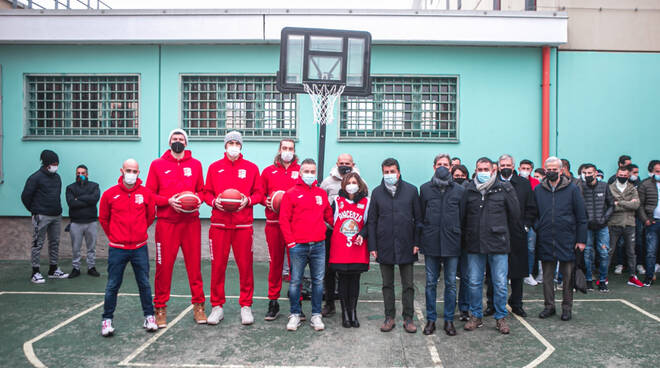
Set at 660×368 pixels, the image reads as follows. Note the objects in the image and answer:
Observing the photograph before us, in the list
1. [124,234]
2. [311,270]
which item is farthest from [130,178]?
[311,270]

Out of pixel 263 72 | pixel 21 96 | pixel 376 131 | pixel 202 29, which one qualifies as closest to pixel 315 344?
pixel 376 131

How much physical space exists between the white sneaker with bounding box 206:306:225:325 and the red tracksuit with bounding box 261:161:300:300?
0.63 m

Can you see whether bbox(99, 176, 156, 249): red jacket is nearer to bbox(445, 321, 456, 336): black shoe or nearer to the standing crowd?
the standing crowd

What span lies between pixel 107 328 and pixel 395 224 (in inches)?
137

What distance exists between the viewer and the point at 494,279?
5.09 m

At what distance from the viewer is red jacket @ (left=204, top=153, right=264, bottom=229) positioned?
204 inches

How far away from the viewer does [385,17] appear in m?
8.77

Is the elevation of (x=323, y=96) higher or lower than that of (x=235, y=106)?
lower

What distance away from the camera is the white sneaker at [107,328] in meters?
4.79

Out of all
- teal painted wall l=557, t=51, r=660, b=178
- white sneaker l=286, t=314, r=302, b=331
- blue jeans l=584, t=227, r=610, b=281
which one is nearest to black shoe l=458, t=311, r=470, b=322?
white sneaker l=286, t=314, r=302, b=331

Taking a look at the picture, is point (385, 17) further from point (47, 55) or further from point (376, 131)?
point (47, 55)

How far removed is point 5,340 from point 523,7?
1120cm

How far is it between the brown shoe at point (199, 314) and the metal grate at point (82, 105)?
5.66m

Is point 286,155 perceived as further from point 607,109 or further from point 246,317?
point 607,109
